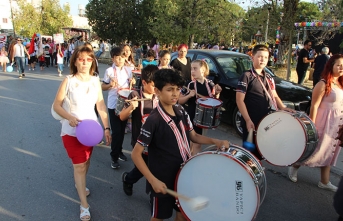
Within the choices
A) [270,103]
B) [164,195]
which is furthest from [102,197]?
[270,103]

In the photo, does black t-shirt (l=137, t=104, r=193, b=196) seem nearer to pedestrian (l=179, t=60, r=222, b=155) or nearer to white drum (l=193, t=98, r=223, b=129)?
white drum (l=193, t=98, r=223, b=129)

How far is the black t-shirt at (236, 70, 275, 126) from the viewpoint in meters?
3.55

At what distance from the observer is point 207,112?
13.0 feet

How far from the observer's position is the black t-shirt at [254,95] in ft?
11.7

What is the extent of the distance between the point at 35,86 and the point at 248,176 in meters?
11.6

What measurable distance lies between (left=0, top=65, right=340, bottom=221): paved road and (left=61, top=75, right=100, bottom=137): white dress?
1.06m

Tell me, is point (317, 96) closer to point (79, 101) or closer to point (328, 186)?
point (328, 186)

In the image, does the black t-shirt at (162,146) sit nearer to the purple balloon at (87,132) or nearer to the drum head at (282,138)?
the purple balloon at (87,132)

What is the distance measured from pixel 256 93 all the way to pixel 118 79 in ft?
6.69

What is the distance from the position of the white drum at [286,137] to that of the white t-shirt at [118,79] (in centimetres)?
215

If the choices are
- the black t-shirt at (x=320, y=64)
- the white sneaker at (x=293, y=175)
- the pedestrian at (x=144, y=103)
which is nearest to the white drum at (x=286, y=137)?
the white sneaker at (x=293, y=175)

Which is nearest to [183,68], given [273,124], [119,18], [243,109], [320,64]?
[243,109]

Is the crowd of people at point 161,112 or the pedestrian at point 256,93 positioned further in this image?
the pedestrian at point 256,93

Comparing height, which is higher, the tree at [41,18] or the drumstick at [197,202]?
the tree at [41,18]
